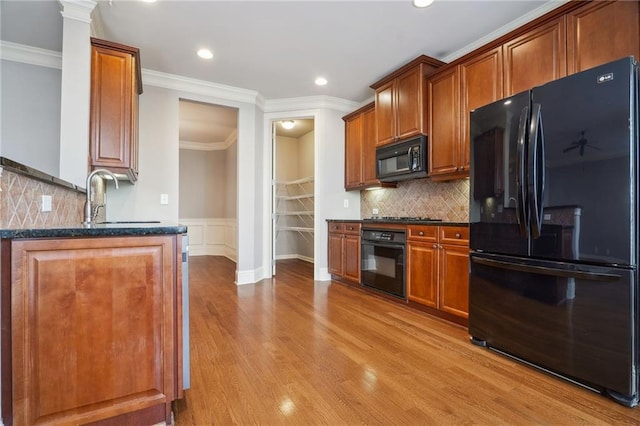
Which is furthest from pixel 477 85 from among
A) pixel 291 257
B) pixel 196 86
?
pixel 291 257

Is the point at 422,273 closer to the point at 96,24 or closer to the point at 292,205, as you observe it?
the point at 96,24

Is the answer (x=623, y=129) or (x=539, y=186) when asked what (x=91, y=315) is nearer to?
(x=539, y=186)

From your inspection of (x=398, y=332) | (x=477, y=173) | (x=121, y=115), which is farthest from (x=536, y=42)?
(x=121, y=115)

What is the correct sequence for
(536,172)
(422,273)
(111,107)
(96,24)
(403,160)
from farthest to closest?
(403,160) → (422,273) → (96,24) → (111,107) → (536,172)

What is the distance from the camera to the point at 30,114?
3270 millimetres

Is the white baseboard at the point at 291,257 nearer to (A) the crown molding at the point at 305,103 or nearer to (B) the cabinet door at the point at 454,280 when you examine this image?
(A) the crown molding at the point at 305,103

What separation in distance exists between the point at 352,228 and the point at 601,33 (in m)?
2.81

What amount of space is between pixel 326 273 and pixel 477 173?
2.77 m

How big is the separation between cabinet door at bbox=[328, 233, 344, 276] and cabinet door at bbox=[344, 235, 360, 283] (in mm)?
109

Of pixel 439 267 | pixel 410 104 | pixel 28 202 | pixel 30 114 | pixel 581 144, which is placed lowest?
pixel 439 267

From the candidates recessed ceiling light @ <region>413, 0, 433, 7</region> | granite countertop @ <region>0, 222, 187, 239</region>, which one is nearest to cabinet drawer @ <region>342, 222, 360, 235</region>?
recessed ceiling light @ <region>413, 0, 433, 7</region>

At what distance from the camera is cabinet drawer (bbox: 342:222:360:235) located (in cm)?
391

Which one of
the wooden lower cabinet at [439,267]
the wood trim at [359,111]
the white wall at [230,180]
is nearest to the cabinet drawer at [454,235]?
the wooden lower cabinet at [439,267]

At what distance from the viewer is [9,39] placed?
302cm
